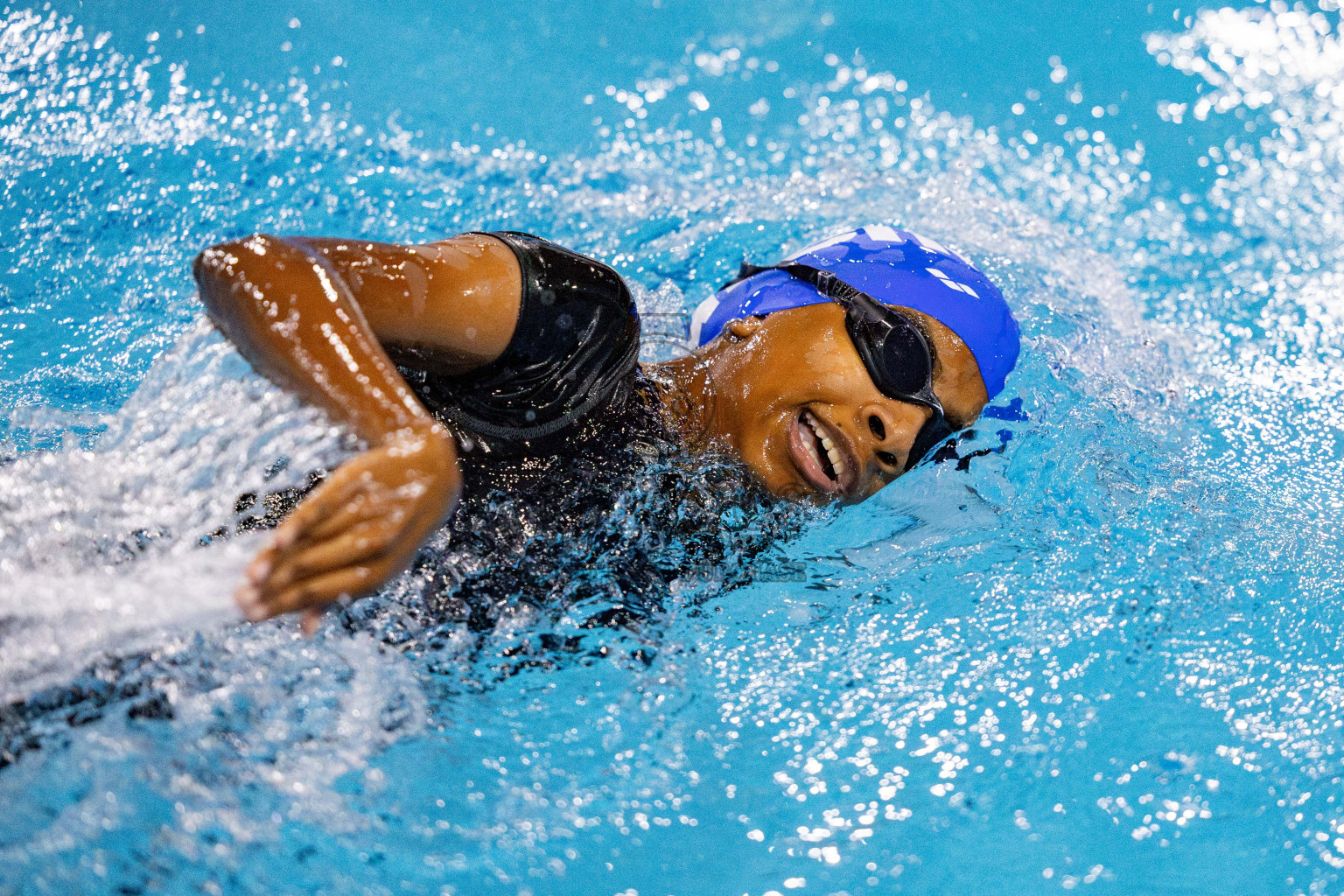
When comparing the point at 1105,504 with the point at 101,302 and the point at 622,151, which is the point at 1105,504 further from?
the point at 101,302

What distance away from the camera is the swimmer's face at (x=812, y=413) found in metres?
2.39

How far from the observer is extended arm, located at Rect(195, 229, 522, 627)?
134 centimetres

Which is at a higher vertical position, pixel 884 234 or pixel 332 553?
pixel 884 234

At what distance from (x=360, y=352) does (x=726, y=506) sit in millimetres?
1026

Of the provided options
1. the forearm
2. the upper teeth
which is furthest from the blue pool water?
the upper teeth

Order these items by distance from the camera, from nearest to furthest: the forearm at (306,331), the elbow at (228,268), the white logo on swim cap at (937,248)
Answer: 1. the forearm at (306,331)
2. the elbow at (228,268)
3. the white logo on swim cap at (937,248)

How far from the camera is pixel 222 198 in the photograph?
373 centimetres

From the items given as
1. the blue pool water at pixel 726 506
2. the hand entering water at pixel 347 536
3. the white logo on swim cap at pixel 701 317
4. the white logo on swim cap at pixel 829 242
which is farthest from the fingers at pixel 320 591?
the white logo on swim cap at pixel 829 242

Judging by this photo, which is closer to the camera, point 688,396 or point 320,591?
point 320,591

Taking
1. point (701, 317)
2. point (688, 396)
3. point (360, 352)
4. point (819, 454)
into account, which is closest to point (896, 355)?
point (819, 454)

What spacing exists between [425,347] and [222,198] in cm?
218

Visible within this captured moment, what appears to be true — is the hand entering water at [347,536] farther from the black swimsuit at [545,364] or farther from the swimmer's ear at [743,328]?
the swimmer's ear at [743,328]

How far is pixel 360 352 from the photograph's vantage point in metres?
1.57

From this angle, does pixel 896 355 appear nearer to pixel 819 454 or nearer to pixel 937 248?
pixel 819 454
